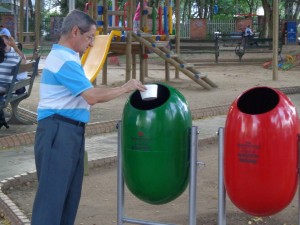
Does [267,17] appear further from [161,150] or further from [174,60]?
[161,150]

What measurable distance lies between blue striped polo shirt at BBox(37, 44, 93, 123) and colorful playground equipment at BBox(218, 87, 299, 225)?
36.2 inches

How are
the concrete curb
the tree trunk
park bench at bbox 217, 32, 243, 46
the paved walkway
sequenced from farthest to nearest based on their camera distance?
the tree trunk < park bench at bbox 217, 32, 243, 46 < the paved walkway < the concrete curb

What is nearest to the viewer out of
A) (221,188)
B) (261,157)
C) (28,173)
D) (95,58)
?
(261,157)

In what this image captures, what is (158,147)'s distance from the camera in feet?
15.2

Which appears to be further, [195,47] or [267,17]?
[267,17]

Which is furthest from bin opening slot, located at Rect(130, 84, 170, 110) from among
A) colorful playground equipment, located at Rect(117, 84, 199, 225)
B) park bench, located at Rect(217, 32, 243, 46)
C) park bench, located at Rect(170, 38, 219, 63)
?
park bench, located at Rect(217, 32, 243, 46)

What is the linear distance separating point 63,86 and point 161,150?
0.77 metres

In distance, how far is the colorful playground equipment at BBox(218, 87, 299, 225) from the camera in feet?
14.2

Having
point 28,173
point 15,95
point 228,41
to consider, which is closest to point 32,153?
point 28,173

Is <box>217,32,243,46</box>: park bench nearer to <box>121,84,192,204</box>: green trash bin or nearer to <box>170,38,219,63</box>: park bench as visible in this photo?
<box>170,38,219,63</box>: park bench

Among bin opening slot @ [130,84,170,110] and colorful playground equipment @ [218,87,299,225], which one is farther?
bin opening slot @ [130,84,170,110]

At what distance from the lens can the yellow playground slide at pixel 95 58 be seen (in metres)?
10.9

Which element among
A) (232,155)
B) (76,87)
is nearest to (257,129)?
(232,155)

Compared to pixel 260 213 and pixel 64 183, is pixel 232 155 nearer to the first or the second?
pixel 260 213
